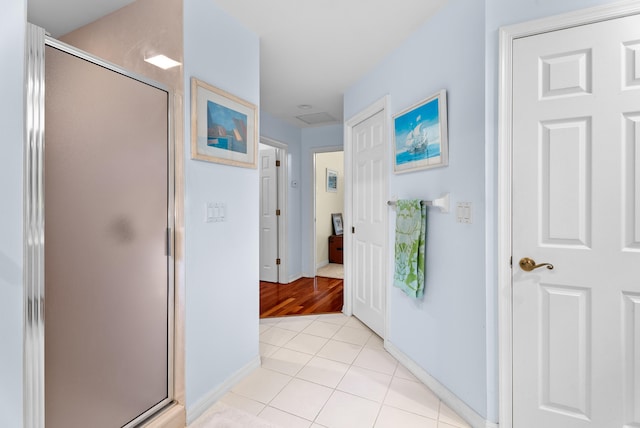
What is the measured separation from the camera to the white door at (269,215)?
459 cm

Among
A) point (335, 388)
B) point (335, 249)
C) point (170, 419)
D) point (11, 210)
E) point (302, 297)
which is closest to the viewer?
point (11, 210)

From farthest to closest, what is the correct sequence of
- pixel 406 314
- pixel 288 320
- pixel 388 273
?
1. pixel 288 320
2. pixel 388 273
3. pixel 406 314

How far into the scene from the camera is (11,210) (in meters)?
0.94

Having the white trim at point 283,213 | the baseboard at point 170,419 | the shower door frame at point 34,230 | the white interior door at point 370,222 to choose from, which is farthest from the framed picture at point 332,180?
the shower door frame at point 34,230

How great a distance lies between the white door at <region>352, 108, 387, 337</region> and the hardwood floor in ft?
1.71

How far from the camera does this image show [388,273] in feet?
8.30

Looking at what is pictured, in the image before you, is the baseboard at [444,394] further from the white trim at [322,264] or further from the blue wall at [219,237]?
the white trim at [322,264]

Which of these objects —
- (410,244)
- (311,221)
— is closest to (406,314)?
(410,244)

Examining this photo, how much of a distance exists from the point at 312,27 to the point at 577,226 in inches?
79.1

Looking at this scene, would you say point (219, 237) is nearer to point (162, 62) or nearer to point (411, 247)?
point (162, 62)

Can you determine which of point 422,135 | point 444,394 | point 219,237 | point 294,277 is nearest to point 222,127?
point 219,237

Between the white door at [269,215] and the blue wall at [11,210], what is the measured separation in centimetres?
363

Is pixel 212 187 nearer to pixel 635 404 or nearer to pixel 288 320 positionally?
Result: pixel 288 320

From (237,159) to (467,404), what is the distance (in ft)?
6.59
